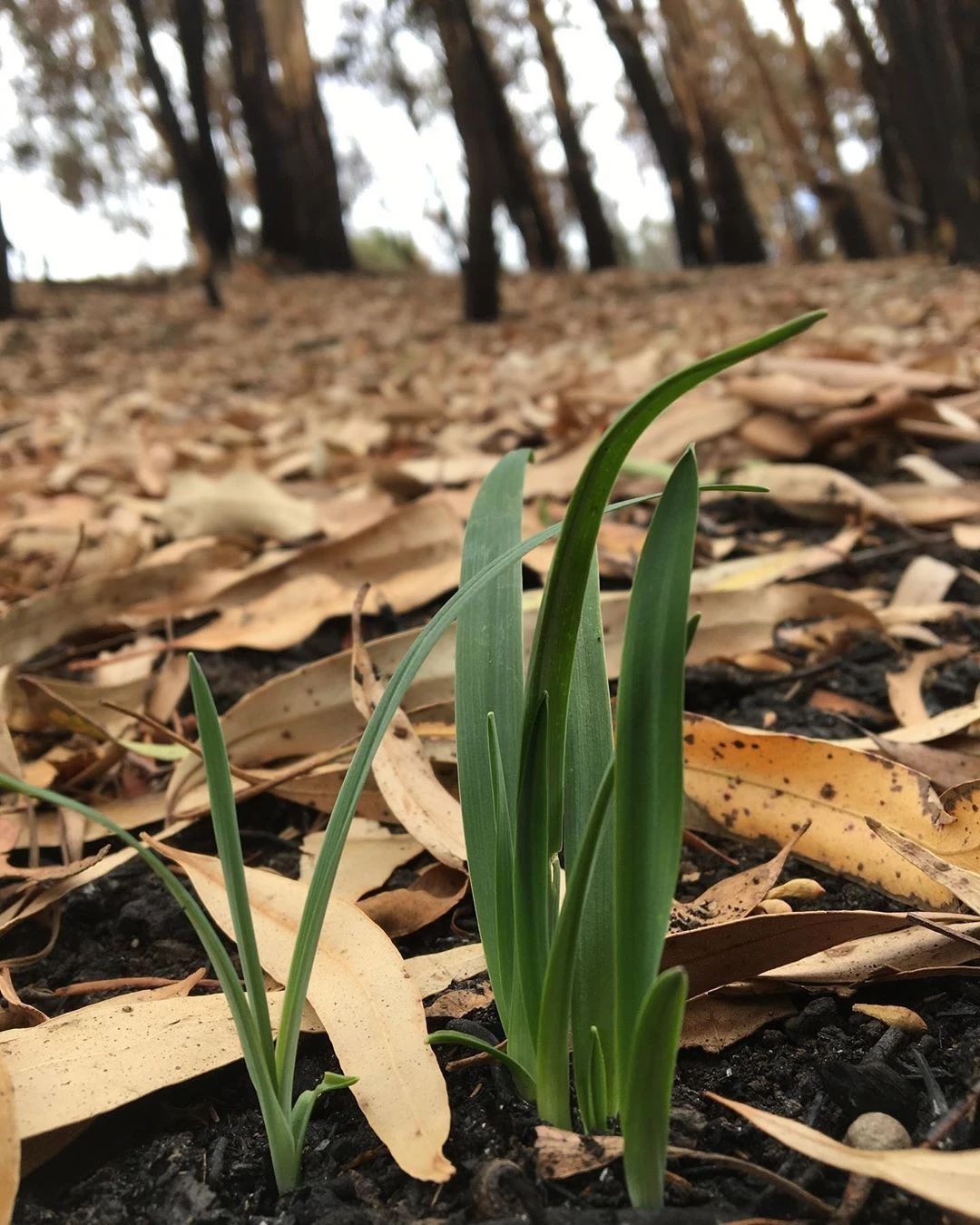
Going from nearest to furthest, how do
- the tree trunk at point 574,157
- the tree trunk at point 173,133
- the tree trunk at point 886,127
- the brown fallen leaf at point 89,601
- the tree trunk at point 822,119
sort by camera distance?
1. the brown fallen leaf at point 89,601
2. the tree trunk at point 173,133
3. the tree trunk at point 886,127
4. the tree trunk at point 822,119
5. the tree trunk at point 574,157

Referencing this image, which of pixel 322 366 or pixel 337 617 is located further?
pixel 322 366

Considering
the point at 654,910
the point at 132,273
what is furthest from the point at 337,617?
the point at 132,273

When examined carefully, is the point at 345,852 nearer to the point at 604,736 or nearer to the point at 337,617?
the point at 604,736

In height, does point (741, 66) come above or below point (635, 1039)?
above

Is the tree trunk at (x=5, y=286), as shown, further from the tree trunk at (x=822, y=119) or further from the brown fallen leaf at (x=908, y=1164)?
the brown fallen leaf at (x=908, y=1164)

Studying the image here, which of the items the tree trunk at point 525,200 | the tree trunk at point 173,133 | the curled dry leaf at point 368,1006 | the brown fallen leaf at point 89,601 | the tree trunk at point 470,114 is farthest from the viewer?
the tree trunk at point 525,200

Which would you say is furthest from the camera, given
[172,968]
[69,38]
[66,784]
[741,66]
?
[741,66]

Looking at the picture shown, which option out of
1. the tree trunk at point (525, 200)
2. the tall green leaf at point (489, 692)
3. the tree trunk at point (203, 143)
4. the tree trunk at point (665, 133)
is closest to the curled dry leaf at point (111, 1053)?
the tall green leaf at point (489, 692)
